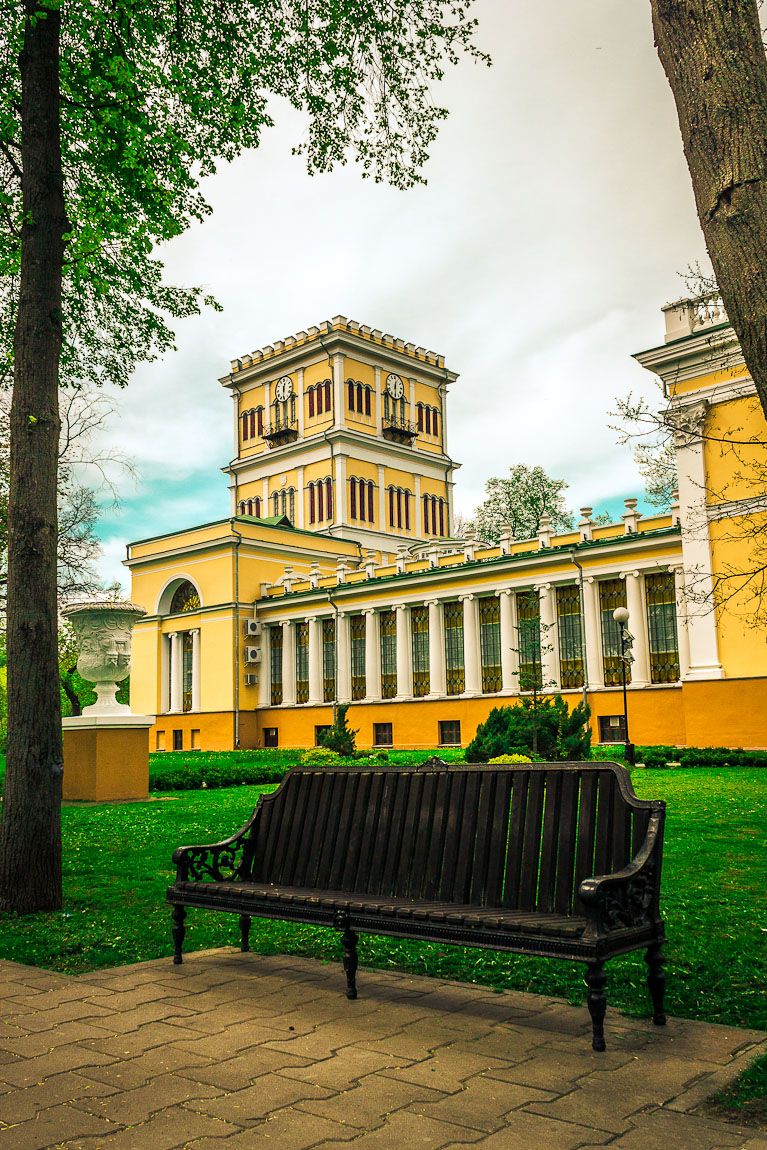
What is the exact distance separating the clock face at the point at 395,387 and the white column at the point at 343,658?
903 inches

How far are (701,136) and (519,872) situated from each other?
3.65 metres

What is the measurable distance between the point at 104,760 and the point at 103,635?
2727mm

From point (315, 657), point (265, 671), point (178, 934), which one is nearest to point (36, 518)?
point (178, 934)

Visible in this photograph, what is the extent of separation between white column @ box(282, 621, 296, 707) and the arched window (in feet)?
17.4

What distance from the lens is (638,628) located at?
2998cm

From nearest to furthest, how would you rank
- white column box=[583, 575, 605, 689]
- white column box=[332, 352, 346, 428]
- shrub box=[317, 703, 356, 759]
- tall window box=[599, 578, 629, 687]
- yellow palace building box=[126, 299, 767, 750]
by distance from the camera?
yellow palace building box=[126, 299, 767, 750] → shrub box=[317, 703, 356, 759] → tall window box=[599, 578, 629, 687] → white column box=[583, 575, 605, 689] → white column box=[332, 352, 346, 428]

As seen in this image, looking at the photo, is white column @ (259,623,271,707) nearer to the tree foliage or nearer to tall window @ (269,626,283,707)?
tall window @ (269,626,283,707)

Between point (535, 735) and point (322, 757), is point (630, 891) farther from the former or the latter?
point (322, 757)

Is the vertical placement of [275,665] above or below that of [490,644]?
below

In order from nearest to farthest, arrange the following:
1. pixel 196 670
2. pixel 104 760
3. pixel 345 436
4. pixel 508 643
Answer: pixel 104 760
pixel 508 643
pixel 196 670
pixel 345 436

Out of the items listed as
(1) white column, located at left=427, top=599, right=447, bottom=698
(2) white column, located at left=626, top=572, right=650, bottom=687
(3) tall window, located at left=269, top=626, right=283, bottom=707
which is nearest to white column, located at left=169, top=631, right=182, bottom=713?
(3) tall window, located at left=269, top=626, right=283, bottom=707

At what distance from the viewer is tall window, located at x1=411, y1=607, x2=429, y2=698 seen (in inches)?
1454

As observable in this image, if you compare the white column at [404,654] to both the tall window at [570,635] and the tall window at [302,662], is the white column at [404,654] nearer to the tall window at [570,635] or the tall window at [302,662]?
the tall window at [302,662]

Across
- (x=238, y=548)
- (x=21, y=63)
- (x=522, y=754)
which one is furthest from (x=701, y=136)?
(x=238, y=548)
